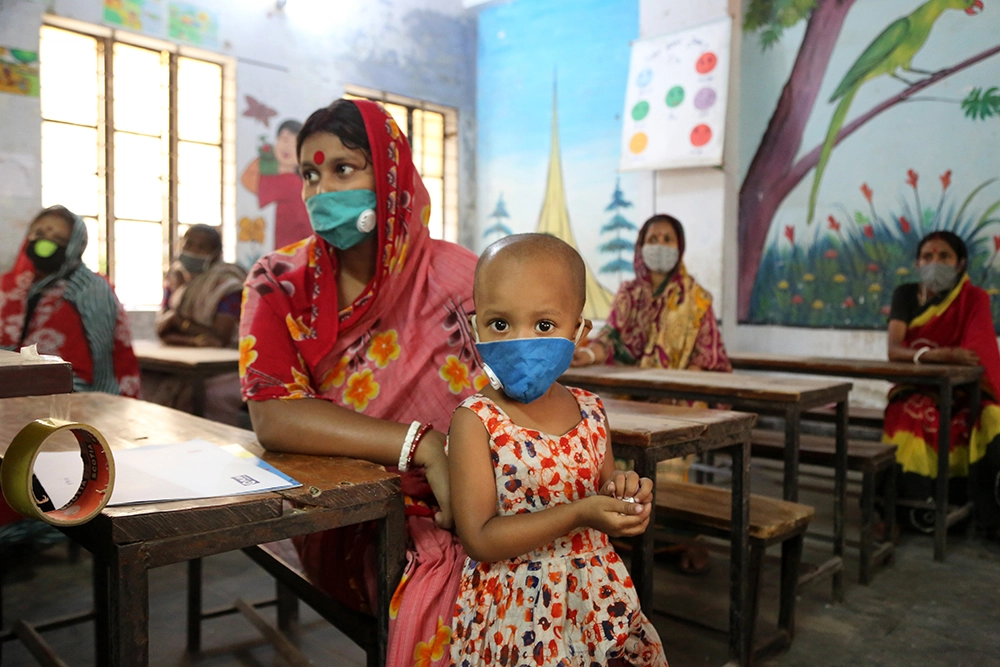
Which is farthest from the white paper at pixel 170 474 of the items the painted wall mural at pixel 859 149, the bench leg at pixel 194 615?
the painted wall mural at pixel 859 149

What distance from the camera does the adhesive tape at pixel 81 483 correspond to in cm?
93

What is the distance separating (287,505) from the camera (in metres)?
1.15

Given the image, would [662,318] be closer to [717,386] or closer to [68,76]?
[717,386]

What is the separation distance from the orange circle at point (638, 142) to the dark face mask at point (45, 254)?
444 cm

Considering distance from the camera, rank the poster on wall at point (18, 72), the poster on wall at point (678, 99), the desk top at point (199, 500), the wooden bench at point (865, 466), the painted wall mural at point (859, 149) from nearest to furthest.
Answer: the desk top at point (199, 500)
the wooden bench at point (865, 466)
the painted wall mural at point (859, 149)
the poster on wall at point (18, 72)
the poster on wall at point (678, 99)

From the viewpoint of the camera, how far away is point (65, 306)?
3.35 m

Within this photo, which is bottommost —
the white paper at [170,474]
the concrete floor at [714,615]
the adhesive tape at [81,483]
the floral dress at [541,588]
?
the concrete floor at [714,615]

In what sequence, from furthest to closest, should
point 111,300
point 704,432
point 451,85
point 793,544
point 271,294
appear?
point 451,85 < point 111,300 < point 793,544 < point 704,432 < point 271,294

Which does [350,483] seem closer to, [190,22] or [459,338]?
[459,338]

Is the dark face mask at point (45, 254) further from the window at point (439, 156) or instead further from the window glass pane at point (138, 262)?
the window at point (439, 156)

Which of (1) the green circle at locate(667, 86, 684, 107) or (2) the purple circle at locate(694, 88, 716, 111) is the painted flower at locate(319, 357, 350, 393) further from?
(1) the green circle at locate(667, 86, 684, 107)

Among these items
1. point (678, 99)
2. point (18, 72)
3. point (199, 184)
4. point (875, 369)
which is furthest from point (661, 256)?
point (18, 72)

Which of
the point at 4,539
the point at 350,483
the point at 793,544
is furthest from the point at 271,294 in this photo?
the point at 793,544

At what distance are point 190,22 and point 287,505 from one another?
21.1 feet
